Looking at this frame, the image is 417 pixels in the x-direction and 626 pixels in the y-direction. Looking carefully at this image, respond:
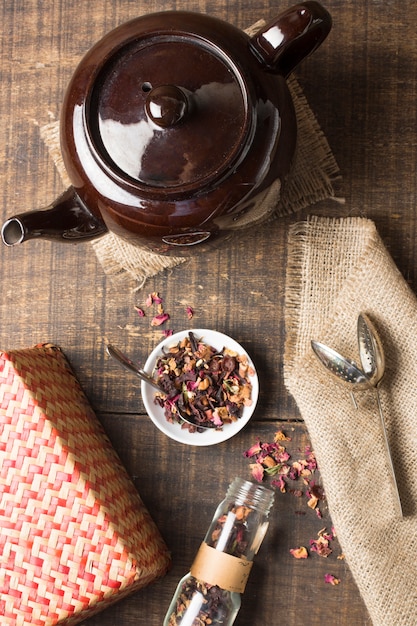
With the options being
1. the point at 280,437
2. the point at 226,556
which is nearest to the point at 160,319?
the point at 280,437

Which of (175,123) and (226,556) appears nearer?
(175,123)

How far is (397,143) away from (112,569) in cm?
82

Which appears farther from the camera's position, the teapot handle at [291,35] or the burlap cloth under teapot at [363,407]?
the burlap cloth under teapot at [363,407]

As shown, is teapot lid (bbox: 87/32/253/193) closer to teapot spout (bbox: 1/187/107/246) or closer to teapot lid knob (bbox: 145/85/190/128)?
teapot lid knob (bbox: 145/85/190/128)

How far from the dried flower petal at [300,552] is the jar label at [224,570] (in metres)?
0.10

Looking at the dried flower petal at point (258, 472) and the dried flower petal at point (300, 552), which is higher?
the dried flower petal at point (258, 472)

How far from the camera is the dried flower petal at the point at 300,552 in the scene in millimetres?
1227

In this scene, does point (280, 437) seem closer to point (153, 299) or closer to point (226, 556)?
point (226, 556)

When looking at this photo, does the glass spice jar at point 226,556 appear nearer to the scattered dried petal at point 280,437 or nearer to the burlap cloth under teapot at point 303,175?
the scattered dried petal at point 280,437

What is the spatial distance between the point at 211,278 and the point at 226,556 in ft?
1.51

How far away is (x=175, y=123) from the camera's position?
0.83 metres

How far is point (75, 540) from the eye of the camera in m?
1.12

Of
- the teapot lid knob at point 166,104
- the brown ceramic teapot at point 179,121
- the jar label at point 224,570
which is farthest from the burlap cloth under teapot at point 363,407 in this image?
the teapot lid knob at point 166,104

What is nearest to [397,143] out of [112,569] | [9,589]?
[112,569]
